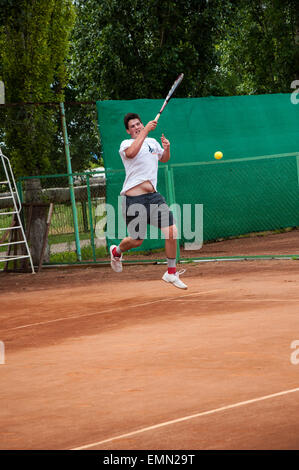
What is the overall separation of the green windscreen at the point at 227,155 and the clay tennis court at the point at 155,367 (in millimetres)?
3774

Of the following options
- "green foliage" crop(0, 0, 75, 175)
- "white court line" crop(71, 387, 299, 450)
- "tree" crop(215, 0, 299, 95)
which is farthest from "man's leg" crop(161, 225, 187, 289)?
"tree" crop(215, 0, 299, 95)

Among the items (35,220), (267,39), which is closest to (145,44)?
(267,39)

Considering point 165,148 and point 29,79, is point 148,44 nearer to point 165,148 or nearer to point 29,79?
point 29,79

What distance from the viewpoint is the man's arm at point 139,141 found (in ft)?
25.2

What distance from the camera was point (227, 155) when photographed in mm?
13617

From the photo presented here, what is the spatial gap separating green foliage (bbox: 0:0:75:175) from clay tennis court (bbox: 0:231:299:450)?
153 inches

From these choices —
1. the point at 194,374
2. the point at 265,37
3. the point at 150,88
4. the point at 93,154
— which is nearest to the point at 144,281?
the point at 194,374

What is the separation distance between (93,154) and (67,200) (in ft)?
37.1

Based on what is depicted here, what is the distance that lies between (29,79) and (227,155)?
12.1 ft

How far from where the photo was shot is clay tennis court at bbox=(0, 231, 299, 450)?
3672 mm

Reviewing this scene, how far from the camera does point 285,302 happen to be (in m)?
7.35

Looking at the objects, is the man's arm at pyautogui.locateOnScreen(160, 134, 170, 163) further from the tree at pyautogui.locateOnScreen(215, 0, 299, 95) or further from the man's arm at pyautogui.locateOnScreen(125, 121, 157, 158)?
the tree at pyautogui.locateOnScreen(215, 0, 299, 95)

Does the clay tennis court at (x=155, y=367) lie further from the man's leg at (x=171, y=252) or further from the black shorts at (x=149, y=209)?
the black shorts at (x=149, y=209)

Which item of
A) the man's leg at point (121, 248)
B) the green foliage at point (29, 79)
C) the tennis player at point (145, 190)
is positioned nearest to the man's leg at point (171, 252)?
the tennis player at point (145, 190)
